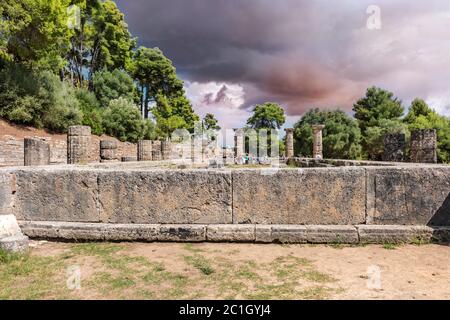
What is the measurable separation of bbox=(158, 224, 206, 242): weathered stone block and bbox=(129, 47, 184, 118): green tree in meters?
38.9

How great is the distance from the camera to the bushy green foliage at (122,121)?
28312 mm

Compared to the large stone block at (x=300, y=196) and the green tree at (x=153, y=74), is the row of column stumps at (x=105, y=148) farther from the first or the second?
the green tree at (x=153, y=74)

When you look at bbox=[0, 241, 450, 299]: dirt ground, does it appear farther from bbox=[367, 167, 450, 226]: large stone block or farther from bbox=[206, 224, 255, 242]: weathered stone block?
bbox=[367, 167, 450, 226]: large stone block

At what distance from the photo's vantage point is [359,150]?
126ft

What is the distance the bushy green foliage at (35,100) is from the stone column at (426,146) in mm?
20572

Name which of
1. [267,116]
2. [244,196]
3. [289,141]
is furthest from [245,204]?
[267,116]

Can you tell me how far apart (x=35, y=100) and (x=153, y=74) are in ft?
79.5

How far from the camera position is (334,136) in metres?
37.9

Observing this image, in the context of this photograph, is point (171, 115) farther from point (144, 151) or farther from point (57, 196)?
point (57, 196)

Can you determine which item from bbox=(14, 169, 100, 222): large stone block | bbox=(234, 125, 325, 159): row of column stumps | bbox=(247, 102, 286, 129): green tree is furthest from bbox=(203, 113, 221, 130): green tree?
bbox=(14, 169, 100, 222): large stone block

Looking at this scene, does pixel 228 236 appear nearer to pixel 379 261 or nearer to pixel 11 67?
pixel 379 261
